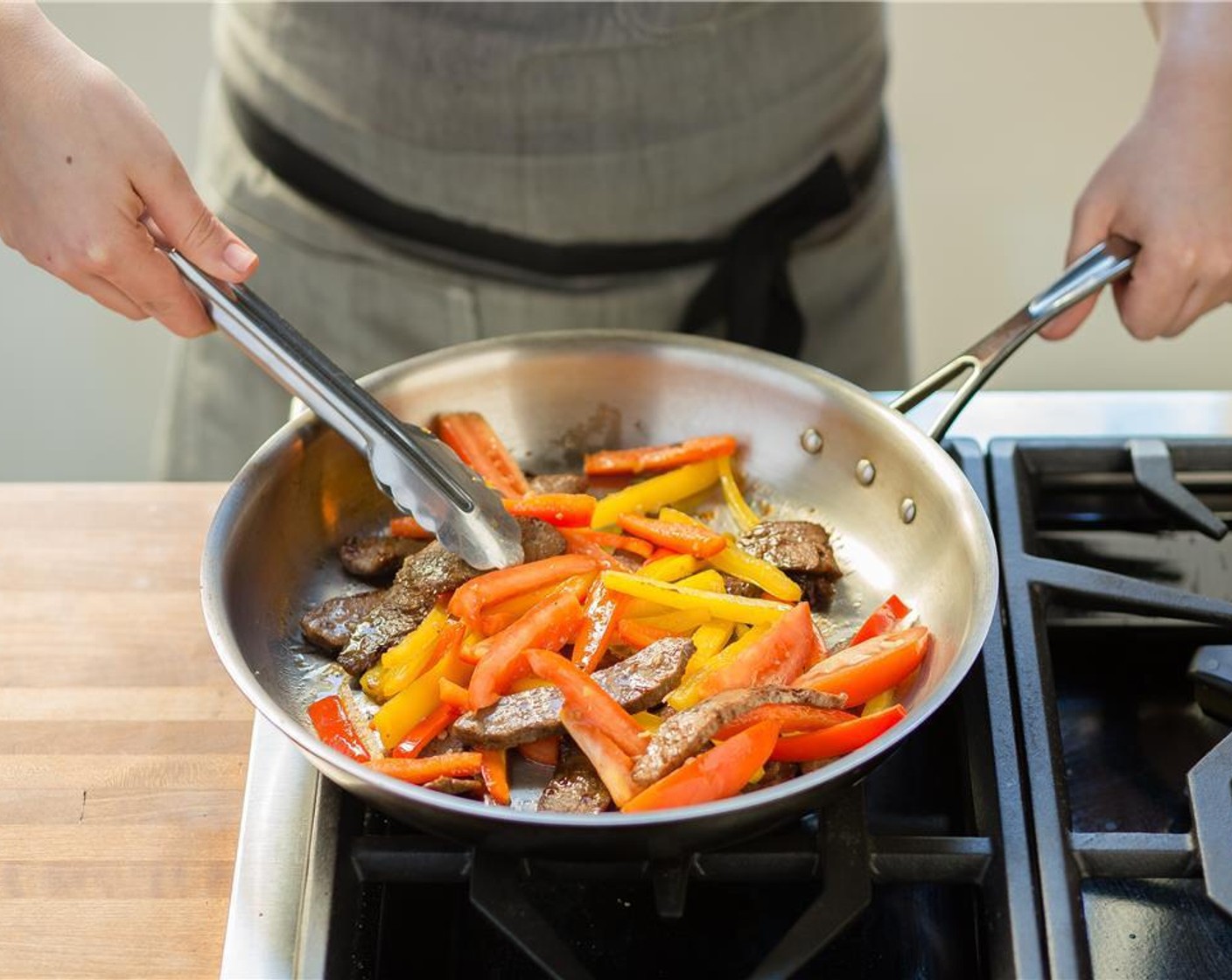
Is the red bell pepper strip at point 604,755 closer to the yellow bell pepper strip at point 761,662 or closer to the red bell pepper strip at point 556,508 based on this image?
the yellow bell pepper strip at point 761,662

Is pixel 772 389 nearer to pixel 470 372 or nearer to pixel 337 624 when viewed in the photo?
pixel 470 372

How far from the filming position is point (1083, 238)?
131 centimetres

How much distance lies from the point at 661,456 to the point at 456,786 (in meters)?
0.41

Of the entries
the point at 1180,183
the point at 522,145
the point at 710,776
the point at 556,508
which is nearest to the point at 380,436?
the point at 556,508

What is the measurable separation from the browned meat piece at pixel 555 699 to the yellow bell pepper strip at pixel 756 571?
4.5 inches

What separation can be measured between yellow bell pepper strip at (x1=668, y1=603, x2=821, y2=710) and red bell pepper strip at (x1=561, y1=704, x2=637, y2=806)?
0.09 m

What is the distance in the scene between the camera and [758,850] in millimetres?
886

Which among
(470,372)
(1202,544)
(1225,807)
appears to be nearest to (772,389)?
(470,372)

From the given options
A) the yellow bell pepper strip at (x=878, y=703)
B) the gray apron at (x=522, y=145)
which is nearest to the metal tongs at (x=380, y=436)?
the yellow bell pepper strip at (x=878, y=703)

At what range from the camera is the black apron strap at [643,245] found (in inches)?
64.6

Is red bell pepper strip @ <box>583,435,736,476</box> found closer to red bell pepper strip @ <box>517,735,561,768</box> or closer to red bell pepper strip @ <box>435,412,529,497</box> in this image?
red bell pepper strip @ <box>435,412,529,497</box>

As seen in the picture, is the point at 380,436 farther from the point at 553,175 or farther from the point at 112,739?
the point at 553,175

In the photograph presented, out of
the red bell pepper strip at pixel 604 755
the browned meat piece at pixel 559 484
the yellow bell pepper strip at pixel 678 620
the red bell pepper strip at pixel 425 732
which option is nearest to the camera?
the red bell pepper strip at pixel 604 755

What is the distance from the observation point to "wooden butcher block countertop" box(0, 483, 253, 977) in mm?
936
